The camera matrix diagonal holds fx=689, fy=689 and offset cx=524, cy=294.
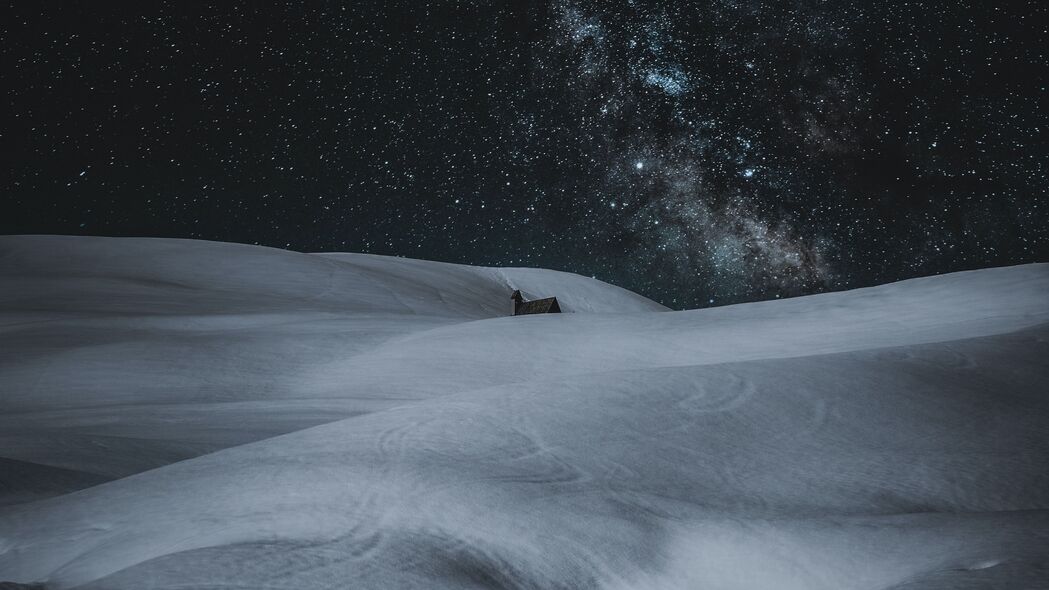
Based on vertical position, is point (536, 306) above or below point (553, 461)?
above

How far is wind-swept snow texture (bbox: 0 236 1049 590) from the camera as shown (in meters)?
1.09

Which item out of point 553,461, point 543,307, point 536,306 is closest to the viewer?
point 553,461

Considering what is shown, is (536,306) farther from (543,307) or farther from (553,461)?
(553,461)

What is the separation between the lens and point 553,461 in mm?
1541

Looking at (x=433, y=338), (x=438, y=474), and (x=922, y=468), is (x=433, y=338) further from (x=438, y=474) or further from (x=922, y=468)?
(x=922, y=468)

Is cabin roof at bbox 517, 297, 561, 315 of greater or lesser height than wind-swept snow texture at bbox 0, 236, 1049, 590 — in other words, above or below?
above

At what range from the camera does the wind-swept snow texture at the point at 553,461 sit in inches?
43.0

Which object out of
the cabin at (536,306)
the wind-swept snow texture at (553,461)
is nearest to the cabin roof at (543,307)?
the cabin at (536,306)

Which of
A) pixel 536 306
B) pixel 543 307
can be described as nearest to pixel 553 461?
pixel 543 307

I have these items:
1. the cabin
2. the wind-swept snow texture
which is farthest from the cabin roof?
the wind-swept snow texture

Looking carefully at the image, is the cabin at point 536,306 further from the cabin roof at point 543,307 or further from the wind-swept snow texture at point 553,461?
the wind-swept snow texture at point 553,461

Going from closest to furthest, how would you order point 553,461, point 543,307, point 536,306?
point 553,461
point 543,307
point 536,306

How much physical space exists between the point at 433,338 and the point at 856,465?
100 inches

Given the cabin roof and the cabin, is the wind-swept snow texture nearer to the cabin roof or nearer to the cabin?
the cabin
